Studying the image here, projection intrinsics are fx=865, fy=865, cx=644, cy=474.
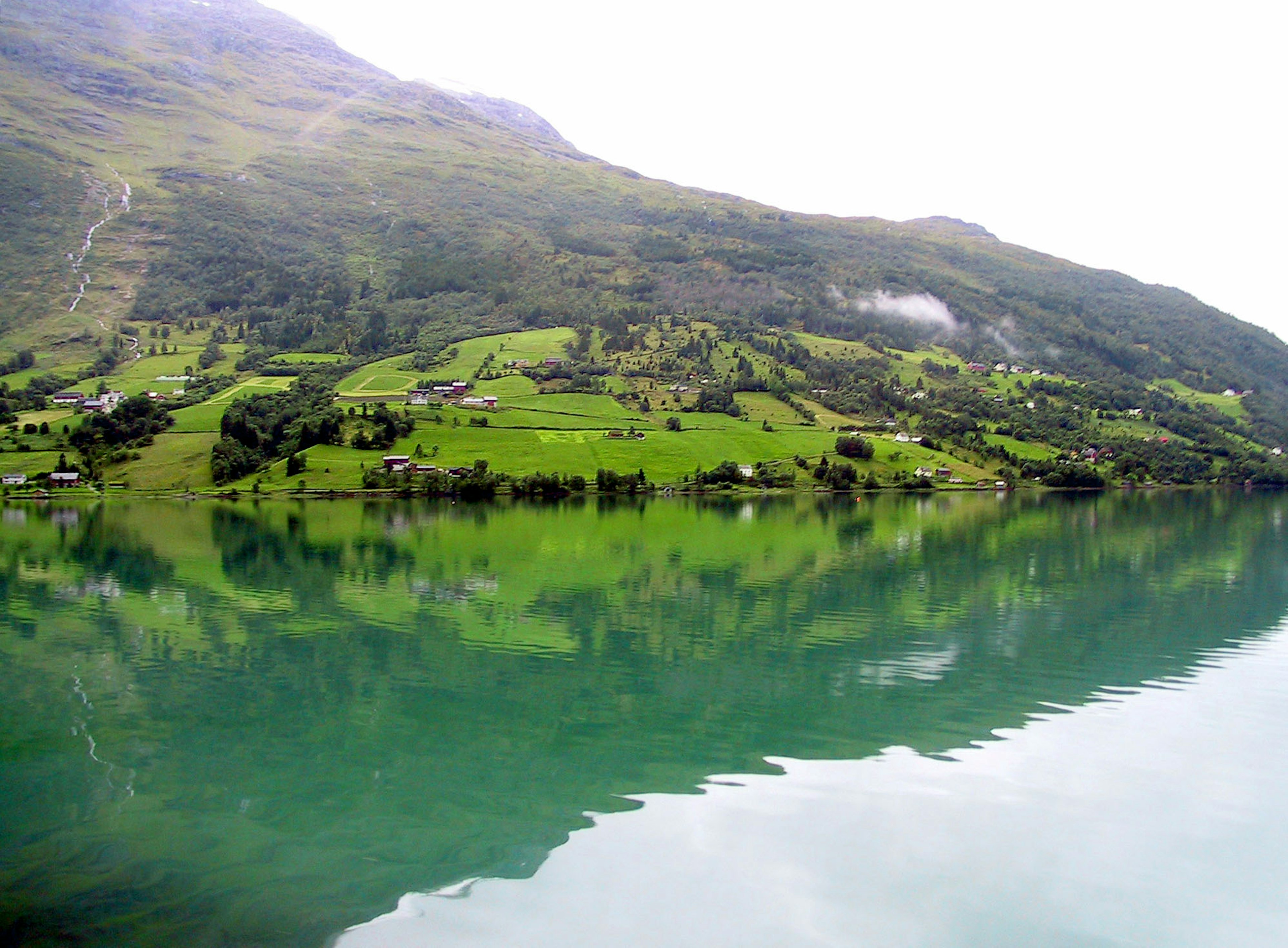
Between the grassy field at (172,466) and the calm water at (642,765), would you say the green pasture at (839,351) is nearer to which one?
the grassy field at (172,466)

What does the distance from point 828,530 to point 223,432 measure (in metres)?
83.9

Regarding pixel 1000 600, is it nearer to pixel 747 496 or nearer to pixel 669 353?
pixel 747 496

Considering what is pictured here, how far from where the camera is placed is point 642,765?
17734 mm

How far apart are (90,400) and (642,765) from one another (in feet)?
472

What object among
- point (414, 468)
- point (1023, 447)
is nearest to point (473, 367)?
point (414, 468)

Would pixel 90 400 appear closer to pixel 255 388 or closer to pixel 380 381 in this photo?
pixel 255 388

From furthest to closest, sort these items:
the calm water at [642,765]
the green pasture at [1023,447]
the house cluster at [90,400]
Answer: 1. the green pasture at [1023,447]
2. the house cluster at [90,400]
3. the calm water at [642,765]

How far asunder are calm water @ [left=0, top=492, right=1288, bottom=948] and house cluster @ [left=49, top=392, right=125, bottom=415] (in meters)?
101

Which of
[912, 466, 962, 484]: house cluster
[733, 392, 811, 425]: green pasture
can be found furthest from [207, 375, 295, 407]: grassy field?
[912, 466, 962, 484]: house cluster

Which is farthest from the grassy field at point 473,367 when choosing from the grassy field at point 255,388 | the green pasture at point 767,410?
the green pasture at point 767,410

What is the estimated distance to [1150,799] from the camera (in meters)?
16.6

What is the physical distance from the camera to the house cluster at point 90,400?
129 metres

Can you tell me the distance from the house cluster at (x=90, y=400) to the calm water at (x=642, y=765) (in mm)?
101461

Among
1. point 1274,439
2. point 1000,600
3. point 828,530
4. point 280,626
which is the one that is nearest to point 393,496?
point 828,530
